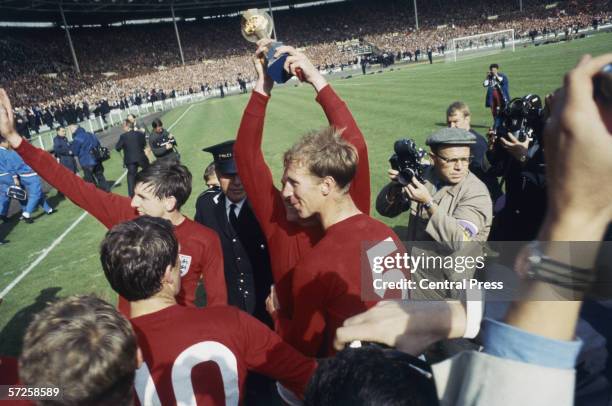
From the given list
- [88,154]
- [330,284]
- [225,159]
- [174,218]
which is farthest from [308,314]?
[88,154]

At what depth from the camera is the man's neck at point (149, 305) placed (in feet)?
6.53

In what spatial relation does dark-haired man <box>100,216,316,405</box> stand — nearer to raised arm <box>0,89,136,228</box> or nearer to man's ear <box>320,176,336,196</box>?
man's ear <box>320,176,336,196</box>

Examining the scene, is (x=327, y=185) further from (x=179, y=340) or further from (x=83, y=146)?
(x=83, y=146)

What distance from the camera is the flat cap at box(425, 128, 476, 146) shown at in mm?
3391

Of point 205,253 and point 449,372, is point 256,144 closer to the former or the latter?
point 205,253

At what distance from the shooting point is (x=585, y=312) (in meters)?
1.03

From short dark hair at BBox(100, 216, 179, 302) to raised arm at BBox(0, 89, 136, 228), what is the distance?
1.32m

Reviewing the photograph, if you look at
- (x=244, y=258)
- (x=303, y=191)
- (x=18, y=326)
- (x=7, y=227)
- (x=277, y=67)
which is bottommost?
(x=18, y=326)

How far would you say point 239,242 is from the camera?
381cm

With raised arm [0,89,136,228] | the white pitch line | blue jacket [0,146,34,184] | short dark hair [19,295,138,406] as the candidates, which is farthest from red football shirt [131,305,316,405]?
blue jacket [0,146,34,184]

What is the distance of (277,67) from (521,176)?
250cm

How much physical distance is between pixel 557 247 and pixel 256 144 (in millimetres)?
1911

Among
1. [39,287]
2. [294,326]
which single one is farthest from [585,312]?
[39,287]

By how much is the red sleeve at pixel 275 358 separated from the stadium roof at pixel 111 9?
5026cm
